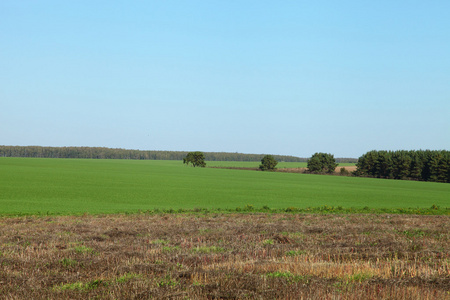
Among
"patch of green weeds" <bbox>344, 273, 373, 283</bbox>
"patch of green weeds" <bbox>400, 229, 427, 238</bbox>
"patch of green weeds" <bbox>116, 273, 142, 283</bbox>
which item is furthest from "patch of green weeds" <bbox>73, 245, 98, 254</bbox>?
"patch of green weeds" <bbox>400, 229, 427, 238</bbox>

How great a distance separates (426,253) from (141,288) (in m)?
10.4

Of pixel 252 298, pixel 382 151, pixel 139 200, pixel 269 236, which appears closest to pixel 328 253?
pixel 269 236

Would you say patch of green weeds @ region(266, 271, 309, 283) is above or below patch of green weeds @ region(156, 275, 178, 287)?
above

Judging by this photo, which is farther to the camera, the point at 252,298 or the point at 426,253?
the point at 426,253

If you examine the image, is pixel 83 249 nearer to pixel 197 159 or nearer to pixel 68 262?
pixel 68 262

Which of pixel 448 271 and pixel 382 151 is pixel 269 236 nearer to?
pixel 448 271

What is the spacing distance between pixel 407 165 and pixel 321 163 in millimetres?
28698

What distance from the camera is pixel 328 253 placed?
45.6 ft

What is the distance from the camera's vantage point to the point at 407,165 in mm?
118938

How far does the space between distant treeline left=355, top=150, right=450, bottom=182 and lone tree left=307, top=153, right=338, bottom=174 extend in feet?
35.5

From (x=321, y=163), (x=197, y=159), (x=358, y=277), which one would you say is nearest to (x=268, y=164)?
(x=321, y=163)

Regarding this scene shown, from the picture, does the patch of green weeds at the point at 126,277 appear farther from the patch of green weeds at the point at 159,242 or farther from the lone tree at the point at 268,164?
the lone tree at the point at 268,164

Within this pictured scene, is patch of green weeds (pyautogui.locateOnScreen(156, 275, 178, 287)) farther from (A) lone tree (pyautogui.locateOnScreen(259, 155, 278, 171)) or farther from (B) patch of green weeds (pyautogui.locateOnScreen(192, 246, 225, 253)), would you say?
(A) lone tree (pyautogui.locateOnScreen(259, 155, 278, 171))

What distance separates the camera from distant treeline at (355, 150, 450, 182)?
11100 cm
